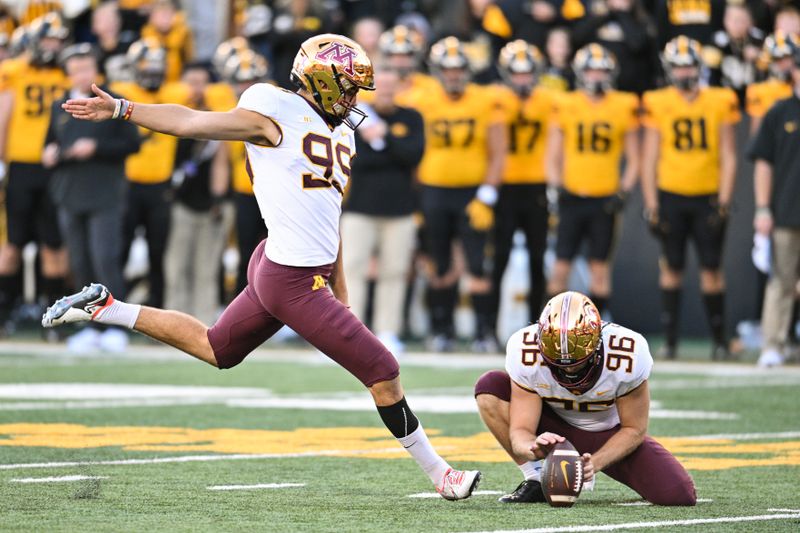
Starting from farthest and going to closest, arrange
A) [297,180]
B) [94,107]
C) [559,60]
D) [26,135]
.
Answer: [559,60] < [26,135] < [297,180] < [94,107]

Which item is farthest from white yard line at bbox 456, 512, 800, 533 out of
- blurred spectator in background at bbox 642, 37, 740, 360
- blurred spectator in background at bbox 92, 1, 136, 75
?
blurred spectator in background at bbox 92, 1, 136, 75

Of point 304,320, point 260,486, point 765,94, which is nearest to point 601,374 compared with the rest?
point 304,320

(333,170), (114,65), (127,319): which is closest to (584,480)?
(333,170)

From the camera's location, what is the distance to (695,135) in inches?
520

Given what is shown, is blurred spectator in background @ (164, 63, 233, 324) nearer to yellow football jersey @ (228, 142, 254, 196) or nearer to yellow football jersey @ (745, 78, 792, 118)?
yellow football jersey @ (228, 142, 254, 196)

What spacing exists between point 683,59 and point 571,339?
299 inches

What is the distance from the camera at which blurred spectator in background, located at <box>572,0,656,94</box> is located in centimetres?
1530

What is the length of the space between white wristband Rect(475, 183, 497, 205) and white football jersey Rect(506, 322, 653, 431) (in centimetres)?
745

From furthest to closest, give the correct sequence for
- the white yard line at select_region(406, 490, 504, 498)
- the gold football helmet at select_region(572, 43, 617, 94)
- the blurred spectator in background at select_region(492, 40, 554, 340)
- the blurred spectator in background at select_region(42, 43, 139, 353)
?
the blurred spectator in background at select_region(492, 40, 554, 340) < the gold football helmet at select_region(572, 43, 617, 94) < the blurred spectator in background at select_region(42, 43, 139, 353) < the white yard line at select_region(406, 490, 504, 498)

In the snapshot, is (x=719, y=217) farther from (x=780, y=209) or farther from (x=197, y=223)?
(x=197, y=223)

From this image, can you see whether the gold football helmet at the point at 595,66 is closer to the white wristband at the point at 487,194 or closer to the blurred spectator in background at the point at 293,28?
the white wristband at the point at 487,194

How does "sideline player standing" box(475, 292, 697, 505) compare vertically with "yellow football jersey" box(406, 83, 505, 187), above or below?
below

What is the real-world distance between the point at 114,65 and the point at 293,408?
22.3 feet

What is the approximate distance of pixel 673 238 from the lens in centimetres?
1327
